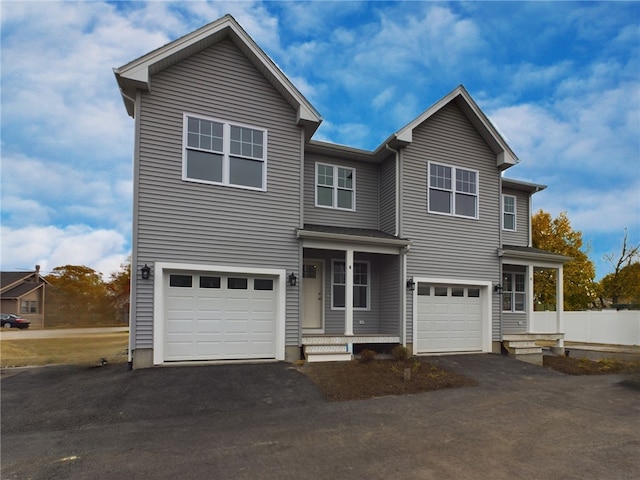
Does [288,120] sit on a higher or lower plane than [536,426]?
higher

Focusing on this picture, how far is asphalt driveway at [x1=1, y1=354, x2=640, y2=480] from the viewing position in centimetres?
459

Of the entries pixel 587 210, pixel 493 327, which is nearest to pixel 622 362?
pixel 493 327

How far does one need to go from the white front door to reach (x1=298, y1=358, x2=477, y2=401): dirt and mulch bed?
208cm

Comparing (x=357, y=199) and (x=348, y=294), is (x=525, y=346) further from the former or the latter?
(x=357, y=199)

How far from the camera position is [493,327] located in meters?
13.2

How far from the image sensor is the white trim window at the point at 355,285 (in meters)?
12.6

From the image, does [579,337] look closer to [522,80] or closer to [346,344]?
[522,80]

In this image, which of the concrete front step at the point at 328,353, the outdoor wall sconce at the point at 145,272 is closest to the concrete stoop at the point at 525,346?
the concrete front step at the point at 328,353

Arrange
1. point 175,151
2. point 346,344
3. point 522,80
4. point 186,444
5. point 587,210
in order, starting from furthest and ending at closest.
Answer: point 587,210 < point 522,80 < point 346,344 < point 175,151 < point 186,444

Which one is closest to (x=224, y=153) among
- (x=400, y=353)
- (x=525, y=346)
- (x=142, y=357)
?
(x=142, y=357)

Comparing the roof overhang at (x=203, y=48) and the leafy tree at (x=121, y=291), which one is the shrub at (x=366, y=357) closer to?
the roof overhang at (x=203, y=48)

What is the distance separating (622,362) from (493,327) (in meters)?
3.95

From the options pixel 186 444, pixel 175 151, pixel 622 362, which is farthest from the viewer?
pixel 622 362

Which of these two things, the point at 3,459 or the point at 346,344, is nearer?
the point at 3,459
